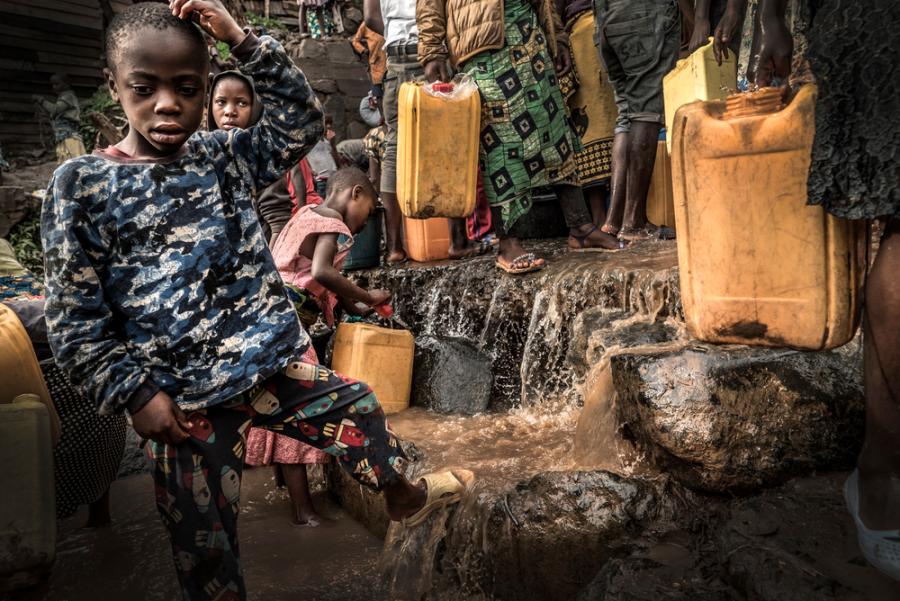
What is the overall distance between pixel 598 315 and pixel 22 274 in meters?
3.16

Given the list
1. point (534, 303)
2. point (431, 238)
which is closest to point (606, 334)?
point (534, 303)

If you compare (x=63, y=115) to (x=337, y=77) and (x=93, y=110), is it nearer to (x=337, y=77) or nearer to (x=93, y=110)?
(x=93, y=110)

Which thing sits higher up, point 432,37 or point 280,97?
point 432,37

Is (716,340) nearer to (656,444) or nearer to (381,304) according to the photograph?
(656,444)

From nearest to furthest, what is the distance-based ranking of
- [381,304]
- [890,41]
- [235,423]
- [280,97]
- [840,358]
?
[890,41], [235,423], [280,97], [840,358], [381,304]

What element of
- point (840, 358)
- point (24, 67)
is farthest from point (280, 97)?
point (24, 67)

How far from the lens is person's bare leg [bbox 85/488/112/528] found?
3.03 m

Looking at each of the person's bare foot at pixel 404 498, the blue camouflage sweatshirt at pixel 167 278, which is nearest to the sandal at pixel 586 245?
the person's bare foot at pixel 404 498

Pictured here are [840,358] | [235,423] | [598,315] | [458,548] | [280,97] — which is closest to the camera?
[235,423]

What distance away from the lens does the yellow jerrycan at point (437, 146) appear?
3623 millimetres

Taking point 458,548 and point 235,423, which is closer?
point 235,423

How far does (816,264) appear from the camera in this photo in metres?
1.87

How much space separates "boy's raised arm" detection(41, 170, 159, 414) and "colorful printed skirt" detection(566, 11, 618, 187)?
13.0ft

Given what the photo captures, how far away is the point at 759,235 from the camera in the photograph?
197 cm
